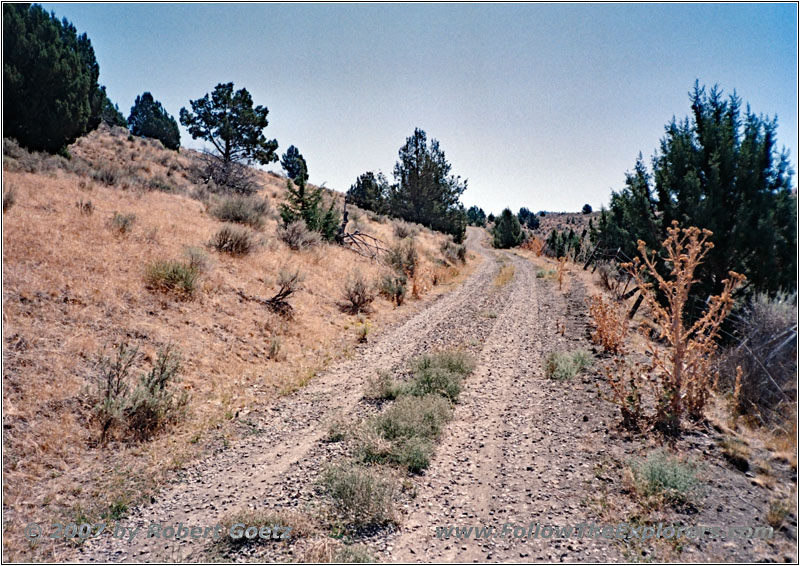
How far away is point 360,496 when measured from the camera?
10.7 ft

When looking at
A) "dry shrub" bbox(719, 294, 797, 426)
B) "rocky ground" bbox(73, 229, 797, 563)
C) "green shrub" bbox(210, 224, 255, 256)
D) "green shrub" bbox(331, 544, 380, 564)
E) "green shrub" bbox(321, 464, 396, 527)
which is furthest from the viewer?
"green shrub" bbox(210, 224, 255, 256)

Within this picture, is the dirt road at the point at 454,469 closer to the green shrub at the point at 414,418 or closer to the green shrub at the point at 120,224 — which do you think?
the green shrub at the point at 414,418

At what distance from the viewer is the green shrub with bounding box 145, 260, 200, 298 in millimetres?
7626

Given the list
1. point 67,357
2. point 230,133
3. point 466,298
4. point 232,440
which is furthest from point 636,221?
point 230,133

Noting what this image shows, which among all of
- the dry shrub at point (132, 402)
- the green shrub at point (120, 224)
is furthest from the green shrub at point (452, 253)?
the dry shrub at point (132, 402)

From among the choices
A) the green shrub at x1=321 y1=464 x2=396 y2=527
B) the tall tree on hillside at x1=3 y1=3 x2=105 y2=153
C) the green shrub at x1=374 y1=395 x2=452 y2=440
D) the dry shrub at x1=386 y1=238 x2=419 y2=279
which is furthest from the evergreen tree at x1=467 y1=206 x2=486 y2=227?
the green shrub at x1=321 y1=464 x2=396 y2=527

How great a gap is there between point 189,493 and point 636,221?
9.92 metres

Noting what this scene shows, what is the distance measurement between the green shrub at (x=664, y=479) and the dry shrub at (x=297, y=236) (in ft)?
39.5

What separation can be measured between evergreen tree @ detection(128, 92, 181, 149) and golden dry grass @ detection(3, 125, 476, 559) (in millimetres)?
33939

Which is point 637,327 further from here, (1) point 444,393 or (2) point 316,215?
(2) point 316,215

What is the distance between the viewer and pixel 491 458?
417 centimetres

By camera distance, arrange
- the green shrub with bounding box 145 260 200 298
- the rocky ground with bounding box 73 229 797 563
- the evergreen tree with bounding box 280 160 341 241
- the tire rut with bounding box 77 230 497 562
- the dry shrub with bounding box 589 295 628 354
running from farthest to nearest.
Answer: the evergreen tree with bounding box 280 160 341 241 < the green shrub with bounding box 145 260 200 298 < the dry shrub with bounding box 589 295 628 354 < the tire rut with bounding box 77 230 497 562 < the rocky ground with bounding box 73 229 797 563

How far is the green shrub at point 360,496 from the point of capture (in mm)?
3156

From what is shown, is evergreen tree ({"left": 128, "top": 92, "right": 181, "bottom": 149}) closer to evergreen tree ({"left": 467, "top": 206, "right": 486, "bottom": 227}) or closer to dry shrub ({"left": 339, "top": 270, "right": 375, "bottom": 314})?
dry shrub ({"left": 339, "top": 270, "right": 375, "bottom": 314})
